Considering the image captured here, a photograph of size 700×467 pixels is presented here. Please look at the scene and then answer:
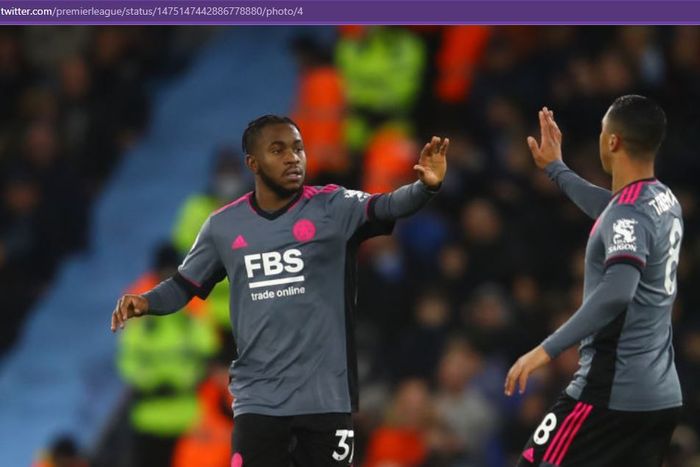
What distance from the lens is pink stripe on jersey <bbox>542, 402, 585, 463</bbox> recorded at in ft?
20.4

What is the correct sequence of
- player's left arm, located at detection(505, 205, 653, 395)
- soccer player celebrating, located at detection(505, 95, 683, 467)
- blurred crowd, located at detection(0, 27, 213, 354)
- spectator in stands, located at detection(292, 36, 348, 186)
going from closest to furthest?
player's left arm, located at detection(505, 205, 653, 395) < soccer player celebrating, located at detection(505, 95, 683, 467) < spectator in stands, located at detection(292, 36, 348, 186) < blurred crowd, located at detection(0, 27, 213, 354)

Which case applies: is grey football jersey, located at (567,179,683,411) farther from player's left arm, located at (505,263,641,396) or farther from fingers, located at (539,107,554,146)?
fingers, located at (539,107,554,146)

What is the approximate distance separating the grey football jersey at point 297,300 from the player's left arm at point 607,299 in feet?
3.45

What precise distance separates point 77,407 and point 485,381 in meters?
3.88

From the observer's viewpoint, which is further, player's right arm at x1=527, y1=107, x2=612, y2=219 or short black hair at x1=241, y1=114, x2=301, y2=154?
short black hair at x1=241, y1=114, x2=301, y2=154

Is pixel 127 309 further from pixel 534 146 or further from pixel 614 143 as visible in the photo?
pixel 614 143

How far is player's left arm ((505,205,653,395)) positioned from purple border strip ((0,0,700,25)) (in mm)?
2159

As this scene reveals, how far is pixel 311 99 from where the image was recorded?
1361 cm

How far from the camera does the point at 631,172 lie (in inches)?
249

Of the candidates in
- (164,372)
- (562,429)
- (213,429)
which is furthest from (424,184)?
(164,372)

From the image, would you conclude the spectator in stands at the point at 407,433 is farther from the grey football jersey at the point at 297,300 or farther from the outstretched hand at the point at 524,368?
the outstretched hand at the point at 524,368

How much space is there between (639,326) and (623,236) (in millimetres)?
358

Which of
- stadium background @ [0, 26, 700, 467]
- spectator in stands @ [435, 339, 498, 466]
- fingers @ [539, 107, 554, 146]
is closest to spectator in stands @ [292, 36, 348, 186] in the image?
stadium background @ [0, 26, 700, 467]

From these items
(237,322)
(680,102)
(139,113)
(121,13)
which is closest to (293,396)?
(237,322)
